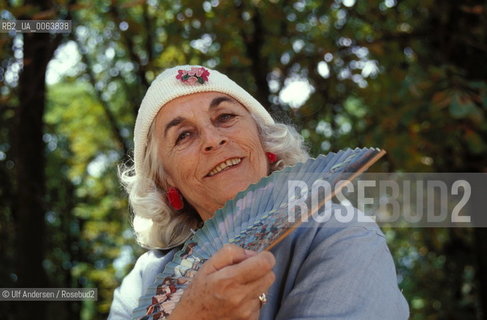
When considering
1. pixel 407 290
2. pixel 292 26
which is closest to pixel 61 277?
pixel 407 290

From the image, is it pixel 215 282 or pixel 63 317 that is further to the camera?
pixel 63 317

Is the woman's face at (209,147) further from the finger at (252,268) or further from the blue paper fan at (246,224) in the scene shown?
the finger at (252,268)

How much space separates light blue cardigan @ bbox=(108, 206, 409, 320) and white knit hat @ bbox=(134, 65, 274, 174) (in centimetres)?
65

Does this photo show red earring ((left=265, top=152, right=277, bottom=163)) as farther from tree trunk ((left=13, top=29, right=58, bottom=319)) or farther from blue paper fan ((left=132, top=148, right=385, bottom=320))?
tree trunk ((left=13, top=29, right=58, bottom=319))

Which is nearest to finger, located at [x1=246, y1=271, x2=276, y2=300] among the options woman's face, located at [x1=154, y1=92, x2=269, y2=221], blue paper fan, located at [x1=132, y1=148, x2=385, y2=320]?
blue paper fan, located at [x1=132, y1=148, x2=385, y2=320]

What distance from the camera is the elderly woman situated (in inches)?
62.5

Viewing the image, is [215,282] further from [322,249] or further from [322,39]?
[322,39]

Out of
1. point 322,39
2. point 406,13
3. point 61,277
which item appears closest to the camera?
point 322,39

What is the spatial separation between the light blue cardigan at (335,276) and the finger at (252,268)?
33 cm

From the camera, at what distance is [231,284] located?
1.52 metres

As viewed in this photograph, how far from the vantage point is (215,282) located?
1.54 m

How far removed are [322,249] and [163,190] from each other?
944mm

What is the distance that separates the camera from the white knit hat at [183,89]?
7.73ft

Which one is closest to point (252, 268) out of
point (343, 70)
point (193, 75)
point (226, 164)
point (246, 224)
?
point (246, 224)
